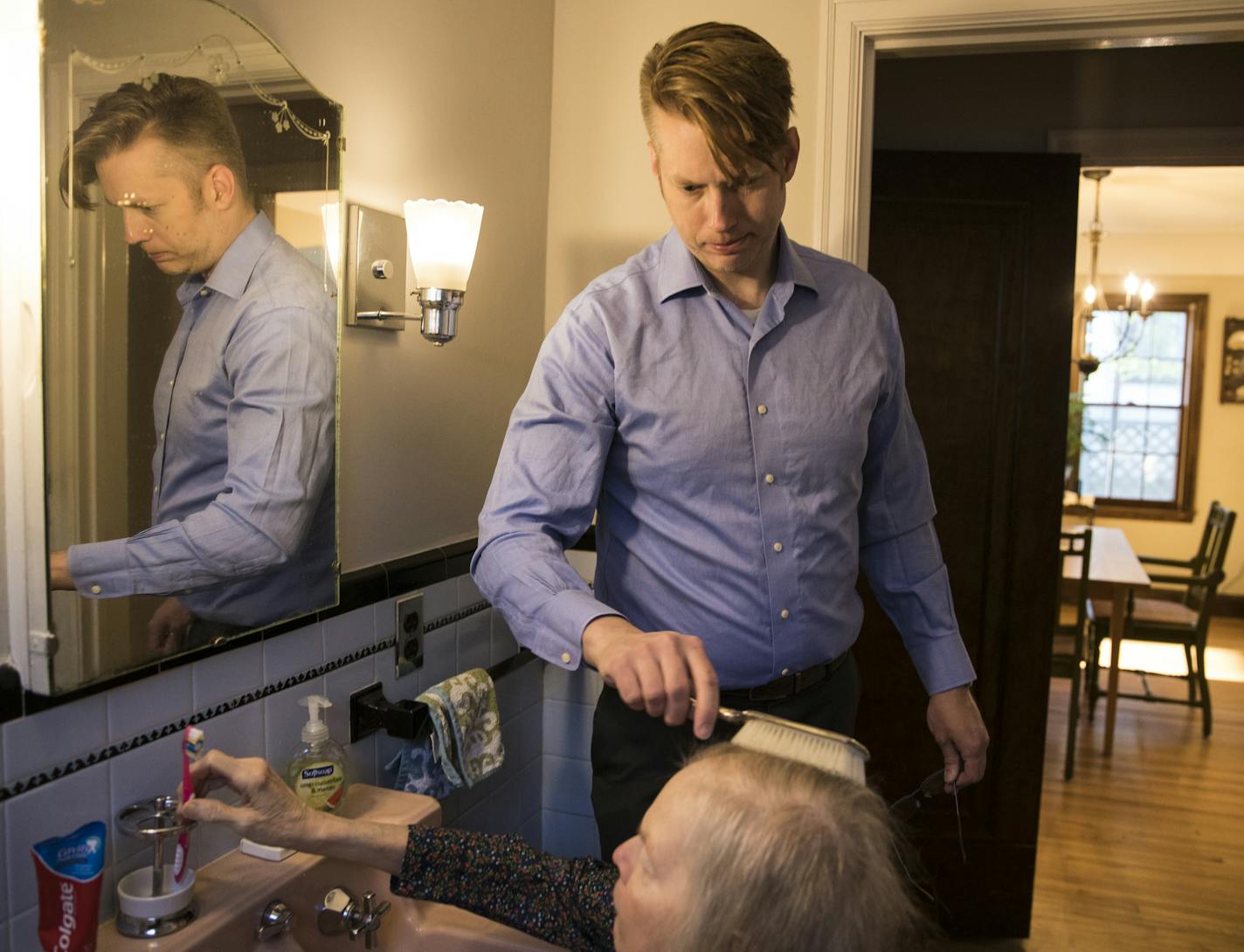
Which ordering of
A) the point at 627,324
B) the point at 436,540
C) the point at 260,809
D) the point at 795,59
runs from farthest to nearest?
the point at 795,59
the point at 436,540
the point at 627,324
the point at 260,809

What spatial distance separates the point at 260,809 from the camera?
3.81 ft

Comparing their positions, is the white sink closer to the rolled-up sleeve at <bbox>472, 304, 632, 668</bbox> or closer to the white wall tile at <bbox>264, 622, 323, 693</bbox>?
the white wall tile at <bbox>264, 622, 323, 693</bbox>

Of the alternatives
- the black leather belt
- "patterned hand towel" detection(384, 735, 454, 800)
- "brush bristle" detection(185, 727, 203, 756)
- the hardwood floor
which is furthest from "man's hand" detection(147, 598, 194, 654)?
the hardwood floor

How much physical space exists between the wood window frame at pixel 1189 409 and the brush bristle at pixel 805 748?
7176 millimetres

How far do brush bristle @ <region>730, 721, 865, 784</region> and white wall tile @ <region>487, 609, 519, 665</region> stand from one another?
44.7 inches

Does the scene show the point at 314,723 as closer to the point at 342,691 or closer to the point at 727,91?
the point at 342,691

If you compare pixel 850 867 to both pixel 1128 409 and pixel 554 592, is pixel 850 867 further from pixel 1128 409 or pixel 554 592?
pixel 1128 409

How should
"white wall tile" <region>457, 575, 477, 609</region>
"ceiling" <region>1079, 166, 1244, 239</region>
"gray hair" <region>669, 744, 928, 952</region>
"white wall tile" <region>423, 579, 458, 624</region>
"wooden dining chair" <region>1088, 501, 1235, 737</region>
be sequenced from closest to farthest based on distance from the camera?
"gray hair" <region>669, 744, 928, 952</region>, "white wall tile" <region>423, 579, 458, 624</region>, "white wall tile" <region>457, 575, 477, 609</region>, "wooden dining chair" <region>1088, 501, 1235, 737</region>, "ceiling" <region>1079, 166, 1244, 239</region>

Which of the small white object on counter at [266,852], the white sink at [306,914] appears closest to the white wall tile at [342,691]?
the white sink at [306,914]

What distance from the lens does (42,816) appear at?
3.57ft

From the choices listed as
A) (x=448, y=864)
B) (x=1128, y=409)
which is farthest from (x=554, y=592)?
(x=1128, y=409)

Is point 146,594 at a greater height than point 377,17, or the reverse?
point 377,17

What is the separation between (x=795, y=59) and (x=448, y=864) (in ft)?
5.39

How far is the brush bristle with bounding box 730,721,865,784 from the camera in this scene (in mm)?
957
